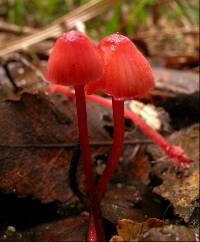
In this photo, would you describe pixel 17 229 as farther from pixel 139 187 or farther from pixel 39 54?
pixel 39 54

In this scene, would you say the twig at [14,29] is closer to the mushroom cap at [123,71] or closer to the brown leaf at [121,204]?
the brown leaf at [121,204]

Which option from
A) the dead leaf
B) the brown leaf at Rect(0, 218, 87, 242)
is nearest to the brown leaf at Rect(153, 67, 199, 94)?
the dead leaf

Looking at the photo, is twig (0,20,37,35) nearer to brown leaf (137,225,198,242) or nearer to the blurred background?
the blurred background

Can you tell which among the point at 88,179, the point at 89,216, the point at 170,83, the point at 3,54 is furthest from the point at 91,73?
the point at 3,54

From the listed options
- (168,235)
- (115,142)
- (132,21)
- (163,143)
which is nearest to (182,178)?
(163,143)

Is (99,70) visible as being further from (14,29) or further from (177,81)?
(14,29)

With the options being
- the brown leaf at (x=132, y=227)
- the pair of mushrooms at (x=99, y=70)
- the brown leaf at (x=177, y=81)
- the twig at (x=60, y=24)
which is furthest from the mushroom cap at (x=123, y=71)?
the twig at (x=60, y=24)
